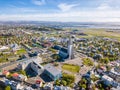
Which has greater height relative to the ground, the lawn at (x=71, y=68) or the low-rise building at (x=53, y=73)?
the low-rise building at (x=53, y=73)

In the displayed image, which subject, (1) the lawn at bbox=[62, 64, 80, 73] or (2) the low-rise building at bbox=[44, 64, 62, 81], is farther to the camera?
(1) the lawn at bbox=[62, 64, 80, 73]

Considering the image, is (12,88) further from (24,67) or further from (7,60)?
(7,60)

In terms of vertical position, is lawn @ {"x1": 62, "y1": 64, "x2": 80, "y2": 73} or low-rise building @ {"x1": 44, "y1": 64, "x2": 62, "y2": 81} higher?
low-rise building @ {"x1": 44, "y1": 64, "x2": 62, "y2": 81}

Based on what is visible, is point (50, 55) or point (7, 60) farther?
point (50, 55)

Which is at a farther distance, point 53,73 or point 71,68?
point 71,68

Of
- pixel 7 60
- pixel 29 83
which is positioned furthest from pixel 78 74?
pixel 7 60

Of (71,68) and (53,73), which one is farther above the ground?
(53,73)

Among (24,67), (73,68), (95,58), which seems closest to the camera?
(24,67)

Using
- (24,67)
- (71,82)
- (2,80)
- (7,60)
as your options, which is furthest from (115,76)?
(7,60)

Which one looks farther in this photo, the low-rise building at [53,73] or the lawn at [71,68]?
the lawn at [71,68]

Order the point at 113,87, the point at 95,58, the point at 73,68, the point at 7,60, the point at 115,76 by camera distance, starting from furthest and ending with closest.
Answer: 1. the point at 95,58
2. the point at 7,60
3. the point at 73,68
4. the point at 115,76
5. the point at 113,87
